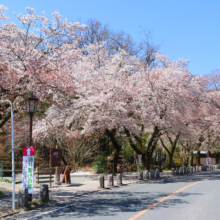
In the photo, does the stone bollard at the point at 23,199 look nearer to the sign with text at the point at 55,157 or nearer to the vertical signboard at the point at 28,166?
the vertical signboard at the point at 28,166

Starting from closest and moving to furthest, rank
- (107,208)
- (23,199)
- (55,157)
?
1. (107,208)
2. (23,199)
3. (55,157)

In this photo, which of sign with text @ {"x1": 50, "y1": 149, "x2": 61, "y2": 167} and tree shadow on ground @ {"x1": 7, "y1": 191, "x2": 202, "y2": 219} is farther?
sign with text @ {"x1": 50, "y1": 149, "x2": 61, "y2": 167}

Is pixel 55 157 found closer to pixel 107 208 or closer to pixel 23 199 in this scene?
pixel 23 199

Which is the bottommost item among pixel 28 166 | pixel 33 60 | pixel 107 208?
pixel 107 208

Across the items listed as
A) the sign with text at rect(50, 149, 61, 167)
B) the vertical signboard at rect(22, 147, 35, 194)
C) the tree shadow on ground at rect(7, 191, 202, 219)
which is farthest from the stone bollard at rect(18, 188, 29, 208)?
the sign with text at rect(50, 149, 61, 167)

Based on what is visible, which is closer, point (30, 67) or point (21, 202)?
point (21, 202)

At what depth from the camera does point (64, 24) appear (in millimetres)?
14078

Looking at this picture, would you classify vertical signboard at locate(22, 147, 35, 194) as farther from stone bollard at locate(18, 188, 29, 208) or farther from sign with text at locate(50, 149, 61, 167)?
sign with text at locate(50, 149, 61, 167)

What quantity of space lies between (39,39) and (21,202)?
7.95 meters

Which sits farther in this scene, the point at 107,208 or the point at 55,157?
the point at 55,157

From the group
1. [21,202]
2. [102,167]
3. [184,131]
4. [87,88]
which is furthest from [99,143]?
[21,202]

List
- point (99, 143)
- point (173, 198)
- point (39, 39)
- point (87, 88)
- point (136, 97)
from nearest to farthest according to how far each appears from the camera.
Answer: point (173, 198), point (39, 39), point (87, 88), point (136, 97), point (99, 143)

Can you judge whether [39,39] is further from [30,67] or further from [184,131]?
[184,131]

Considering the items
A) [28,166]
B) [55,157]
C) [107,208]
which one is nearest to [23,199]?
[28,166]
